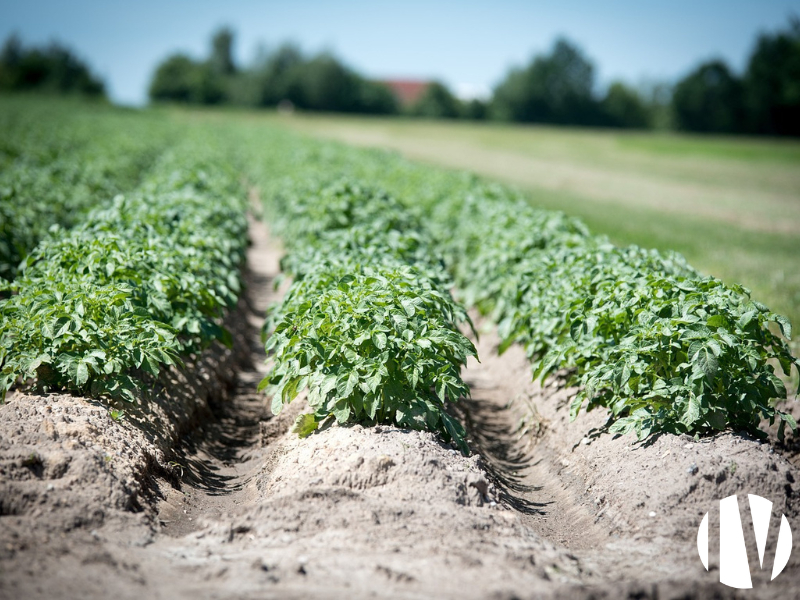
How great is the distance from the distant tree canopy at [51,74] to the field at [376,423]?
86.7 m

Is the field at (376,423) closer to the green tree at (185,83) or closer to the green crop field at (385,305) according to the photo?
the green crop field at (385,305)

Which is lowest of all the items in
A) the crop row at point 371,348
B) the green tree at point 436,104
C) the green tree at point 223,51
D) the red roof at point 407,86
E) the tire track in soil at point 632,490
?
the tire track in soil at point 632,490

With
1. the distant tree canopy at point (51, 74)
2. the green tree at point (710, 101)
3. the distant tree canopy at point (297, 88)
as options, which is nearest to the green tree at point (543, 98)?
the green tree at point (710, 101)

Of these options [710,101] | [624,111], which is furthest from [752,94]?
[624,111]

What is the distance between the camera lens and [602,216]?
751 inches

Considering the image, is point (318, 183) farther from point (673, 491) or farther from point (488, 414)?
point (673, 491)

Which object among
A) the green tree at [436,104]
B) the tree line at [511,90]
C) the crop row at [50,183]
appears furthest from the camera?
the green tree at [436,104]

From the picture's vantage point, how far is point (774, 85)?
65000 millimetres

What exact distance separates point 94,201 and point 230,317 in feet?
14.7

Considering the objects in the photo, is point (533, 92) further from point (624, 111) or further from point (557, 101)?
point (624, 111)

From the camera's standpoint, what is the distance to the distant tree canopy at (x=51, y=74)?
8262 cm

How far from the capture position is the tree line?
6825 cm

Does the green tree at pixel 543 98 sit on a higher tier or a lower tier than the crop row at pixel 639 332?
higher

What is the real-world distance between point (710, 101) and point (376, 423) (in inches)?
3025
